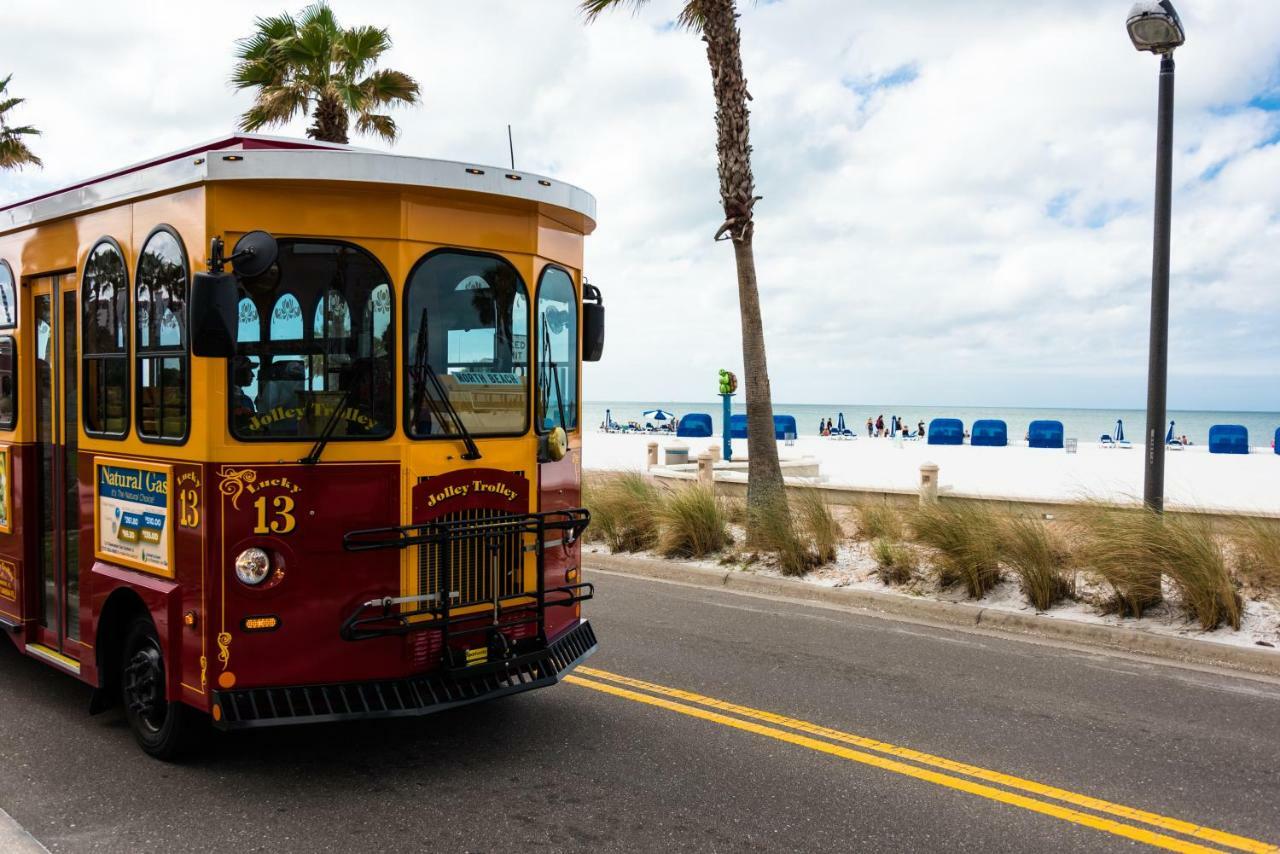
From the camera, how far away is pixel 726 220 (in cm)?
1291

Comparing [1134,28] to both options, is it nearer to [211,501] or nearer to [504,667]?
[504,667]

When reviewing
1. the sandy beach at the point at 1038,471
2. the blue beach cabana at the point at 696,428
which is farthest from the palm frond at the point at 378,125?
the blue beach cabana at the point at 696,428

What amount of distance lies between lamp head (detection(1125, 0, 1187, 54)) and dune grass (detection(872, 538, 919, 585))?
5.06 meters

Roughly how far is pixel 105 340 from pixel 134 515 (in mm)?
951

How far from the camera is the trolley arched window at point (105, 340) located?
5.14 metres

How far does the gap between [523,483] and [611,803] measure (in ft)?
5.38

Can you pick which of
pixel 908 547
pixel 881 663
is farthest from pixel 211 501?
pixel 908 547

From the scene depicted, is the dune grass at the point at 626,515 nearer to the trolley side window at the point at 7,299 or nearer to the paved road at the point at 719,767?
the paved road at the point at 719,767

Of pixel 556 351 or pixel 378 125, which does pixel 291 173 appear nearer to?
pixel 556 351

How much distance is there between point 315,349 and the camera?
15.3 ft

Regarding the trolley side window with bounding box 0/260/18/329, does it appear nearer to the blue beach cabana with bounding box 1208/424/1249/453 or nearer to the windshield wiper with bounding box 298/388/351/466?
the windshield wiper with bounding box 298/388/351/466

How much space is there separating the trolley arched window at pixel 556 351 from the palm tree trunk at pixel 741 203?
6623mm

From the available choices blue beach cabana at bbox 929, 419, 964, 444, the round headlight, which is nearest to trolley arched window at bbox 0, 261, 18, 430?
the round headlight

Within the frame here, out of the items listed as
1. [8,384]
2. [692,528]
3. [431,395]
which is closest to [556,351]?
[431,395]
